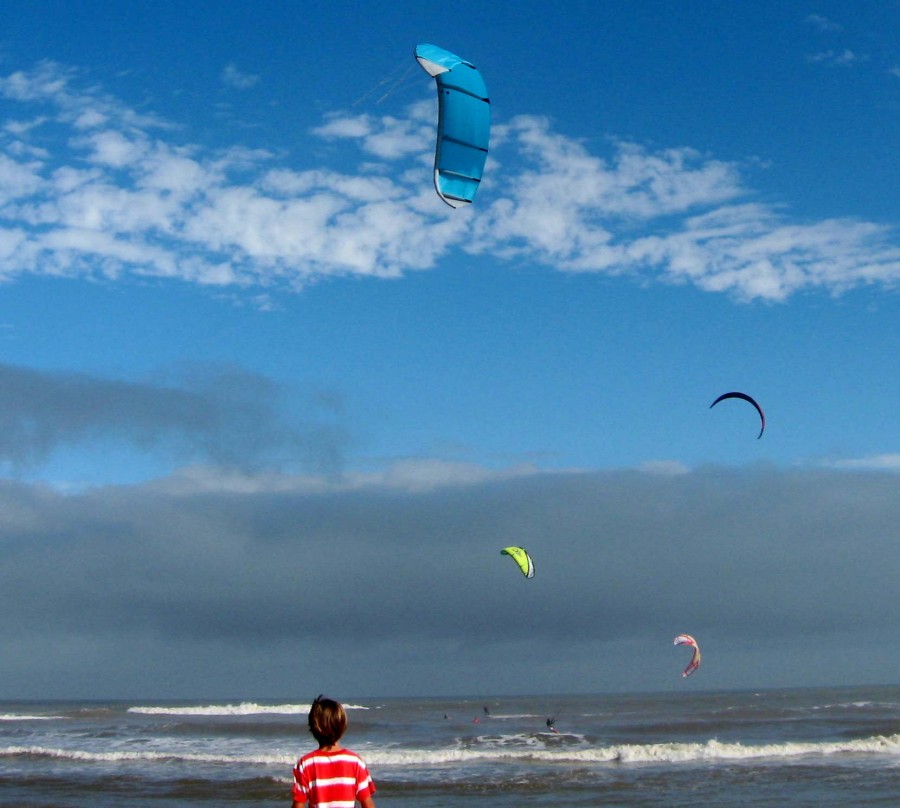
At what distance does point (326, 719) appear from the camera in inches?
164

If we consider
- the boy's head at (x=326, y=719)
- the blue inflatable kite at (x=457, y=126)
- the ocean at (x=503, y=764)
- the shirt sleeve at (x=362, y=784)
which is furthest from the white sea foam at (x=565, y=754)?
the boy's head at (x=326, y=719)

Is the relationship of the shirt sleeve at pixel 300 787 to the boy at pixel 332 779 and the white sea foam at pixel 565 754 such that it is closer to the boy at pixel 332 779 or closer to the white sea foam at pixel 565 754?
the boy at pixel 332 779

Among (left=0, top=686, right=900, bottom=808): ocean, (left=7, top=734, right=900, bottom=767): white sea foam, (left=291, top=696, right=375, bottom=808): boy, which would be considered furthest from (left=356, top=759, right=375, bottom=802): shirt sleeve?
(left=7, top=734, right=900, bottom=767): white sea foam

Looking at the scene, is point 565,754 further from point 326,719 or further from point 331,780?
point 326,719

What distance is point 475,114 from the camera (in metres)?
11.6

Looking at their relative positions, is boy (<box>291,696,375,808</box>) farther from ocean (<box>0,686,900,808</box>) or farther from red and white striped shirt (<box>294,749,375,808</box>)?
ocean (<box>0,686,900,808</box>)

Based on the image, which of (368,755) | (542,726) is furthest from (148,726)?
(368,755)

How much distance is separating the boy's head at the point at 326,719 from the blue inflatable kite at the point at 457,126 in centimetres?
804

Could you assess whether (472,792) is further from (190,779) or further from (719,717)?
(719,717)

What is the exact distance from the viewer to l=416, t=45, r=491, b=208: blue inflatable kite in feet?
37.7

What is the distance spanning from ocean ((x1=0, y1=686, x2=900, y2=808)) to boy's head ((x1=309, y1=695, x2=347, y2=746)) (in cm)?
996

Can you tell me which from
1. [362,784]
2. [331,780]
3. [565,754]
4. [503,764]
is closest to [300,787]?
[331,780]

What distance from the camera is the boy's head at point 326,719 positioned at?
415 cm

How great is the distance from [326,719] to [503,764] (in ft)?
48.1
